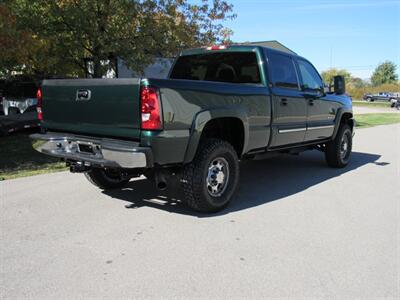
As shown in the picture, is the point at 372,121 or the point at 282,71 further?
the point at 372,121

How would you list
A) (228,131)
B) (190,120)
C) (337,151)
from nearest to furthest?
(190,120)
(228,131)
(337,151)

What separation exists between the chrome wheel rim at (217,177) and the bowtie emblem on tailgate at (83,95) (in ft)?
5.13

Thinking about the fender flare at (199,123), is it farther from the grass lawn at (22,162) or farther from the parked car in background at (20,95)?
the parked car in background at (20,95)

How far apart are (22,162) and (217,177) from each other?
463cm

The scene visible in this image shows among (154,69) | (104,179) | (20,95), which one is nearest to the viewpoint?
(104,179)

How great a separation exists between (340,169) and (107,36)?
675 centimetres

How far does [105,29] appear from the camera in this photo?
36.1 feet

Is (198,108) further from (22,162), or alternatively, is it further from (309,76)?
(22,162)

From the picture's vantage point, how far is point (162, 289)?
10.2 feet

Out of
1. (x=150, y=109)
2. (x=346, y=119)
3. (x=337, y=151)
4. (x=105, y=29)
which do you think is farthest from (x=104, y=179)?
(x=105, y=29)

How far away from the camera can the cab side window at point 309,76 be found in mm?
6723

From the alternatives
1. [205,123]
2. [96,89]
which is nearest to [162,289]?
[205,123]

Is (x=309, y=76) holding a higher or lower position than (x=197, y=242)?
higher

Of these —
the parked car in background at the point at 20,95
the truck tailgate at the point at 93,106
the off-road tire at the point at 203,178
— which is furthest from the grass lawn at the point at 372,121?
the truck tailgate at the point at 93,106
